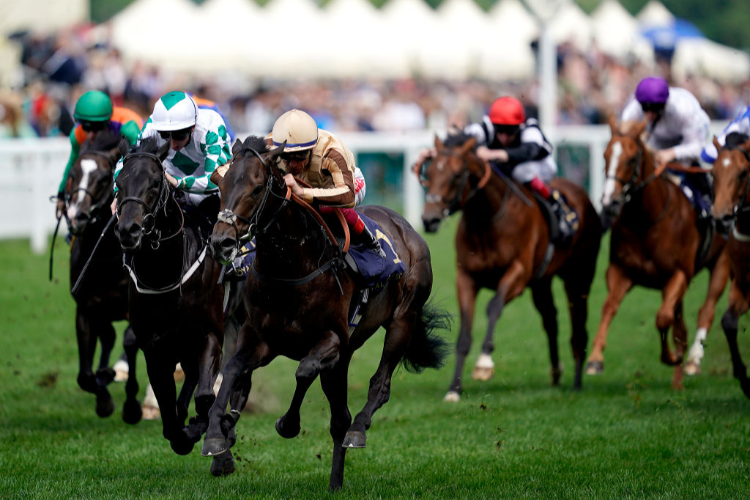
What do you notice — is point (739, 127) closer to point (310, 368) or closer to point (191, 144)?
point (191, 144)

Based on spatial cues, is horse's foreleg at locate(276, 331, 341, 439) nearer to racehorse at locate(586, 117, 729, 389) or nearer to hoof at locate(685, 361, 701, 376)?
racehorse at locate(586, 117, 729, 389)

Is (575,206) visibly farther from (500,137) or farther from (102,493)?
(102,493)

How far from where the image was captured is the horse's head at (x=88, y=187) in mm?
6551

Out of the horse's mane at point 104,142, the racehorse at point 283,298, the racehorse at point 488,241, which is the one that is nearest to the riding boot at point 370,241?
the racehorse at point 283,298

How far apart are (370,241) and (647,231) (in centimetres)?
348

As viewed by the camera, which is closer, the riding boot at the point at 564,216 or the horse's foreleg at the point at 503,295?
the horse's foreleg at the point at 503,295

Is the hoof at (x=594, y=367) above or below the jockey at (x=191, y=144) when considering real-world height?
below

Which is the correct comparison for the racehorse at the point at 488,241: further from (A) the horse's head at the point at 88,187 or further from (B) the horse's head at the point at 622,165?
(A) the horse's head at the point at 88,187

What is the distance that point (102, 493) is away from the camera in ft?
18.4

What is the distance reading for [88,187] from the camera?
664 centimetres

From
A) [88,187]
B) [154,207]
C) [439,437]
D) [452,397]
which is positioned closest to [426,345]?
[439,437]

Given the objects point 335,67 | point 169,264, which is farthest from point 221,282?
point 335,67

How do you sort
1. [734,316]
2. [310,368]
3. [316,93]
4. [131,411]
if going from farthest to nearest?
[316,93] < [734,316] < [131,411] < [310,368]

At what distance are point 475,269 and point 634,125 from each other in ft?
5.50
